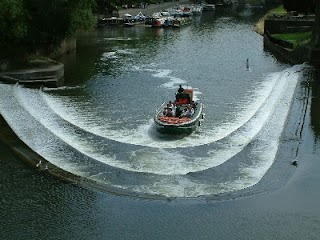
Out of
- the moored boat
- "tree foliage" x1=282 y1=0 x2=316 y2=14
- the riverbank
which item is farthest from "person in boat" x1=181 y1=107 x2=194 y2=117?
the riverbank

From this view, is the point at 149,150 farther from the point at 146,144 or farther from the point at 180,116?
the point at 180,116

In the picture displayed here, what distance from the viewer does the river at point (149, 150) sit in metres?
26.4

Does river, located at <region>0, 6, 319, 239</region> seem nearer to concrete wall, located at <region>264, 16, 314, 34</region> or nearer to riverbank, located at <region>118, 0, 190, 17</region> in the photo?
concrete wall, located at <region>264, 16, 314, 34</region>

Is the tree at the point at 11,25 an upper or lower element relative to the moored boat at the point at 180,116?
upper

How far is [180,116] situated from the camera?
1601 inches

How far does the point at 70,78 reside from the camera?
60.2 m

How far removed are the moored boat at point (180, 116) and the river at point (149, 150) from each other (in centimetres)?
70

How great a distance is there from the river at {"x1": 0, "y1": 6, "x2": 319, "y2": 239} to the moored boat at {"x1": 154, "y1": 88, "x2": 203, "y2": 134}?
0.70m

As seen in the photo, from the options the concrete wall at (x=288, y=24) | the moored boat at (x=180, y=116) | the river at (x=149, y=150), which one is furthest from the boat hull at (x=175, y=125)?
the concrete wall at (x=288, y=24)

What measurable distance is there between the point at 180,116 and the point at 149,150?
601cm

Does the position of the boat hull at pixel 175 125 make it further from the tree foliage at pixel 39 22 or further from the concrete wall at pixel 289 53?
the concrete wall at pixel 289 53

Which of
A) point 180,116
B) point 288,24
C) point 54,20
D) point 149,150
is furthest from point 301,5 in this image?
point 149,150

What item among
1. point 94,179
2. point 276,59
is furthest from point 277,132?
point 276,59

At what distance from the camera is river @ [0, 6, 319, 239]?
26.4 meters
